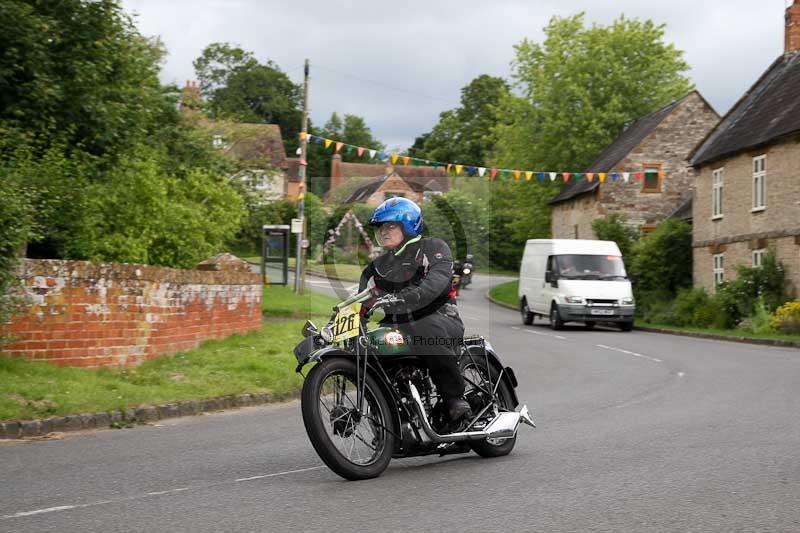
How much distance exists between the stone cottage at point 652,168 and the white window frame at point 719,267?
12.3 m

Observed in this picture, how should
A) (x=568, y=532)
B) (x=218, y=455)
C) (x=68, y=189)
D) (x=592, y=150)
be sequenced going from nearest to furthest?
(x=568, y=532) → (x=218, y=455) → (x=68, y=189) → (x=592, y=150)

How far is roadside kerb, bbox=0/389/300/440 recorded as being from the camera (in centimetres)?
961

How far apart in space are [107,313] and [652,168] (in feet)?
137

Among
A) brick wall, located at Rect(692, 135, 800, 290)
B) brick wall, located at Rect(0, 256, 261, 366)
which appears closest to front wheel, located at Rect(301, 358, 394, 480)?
brick wall, located at Rect(0, 256, 261, 366)

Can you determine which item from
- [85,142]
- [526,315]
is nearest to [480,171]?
[526,315]

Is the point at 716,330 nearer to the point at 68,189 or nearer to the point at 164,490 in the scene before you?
the point at 68,189

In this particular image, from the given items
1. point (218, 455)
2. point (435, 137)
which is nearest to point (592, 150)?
point (435, 137)

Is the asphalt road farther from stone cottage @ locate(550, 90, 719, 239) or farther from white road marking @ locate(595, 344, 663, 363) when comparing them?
stone cottage @ locate(550, 90, 719, 239)

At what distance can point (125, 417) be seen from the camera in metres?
10.6

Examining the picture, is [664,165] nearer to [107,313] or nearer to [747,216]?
[747,216]

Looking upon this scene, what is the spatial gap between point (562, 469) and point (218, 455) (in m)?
2.79

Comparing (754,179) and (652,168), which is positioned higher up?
(652,168)

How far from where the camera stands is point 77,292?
1205 centimetres

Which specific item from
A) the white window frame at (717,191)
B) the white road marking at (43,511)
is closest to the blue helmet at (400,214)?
the white road marking at (43,511)
